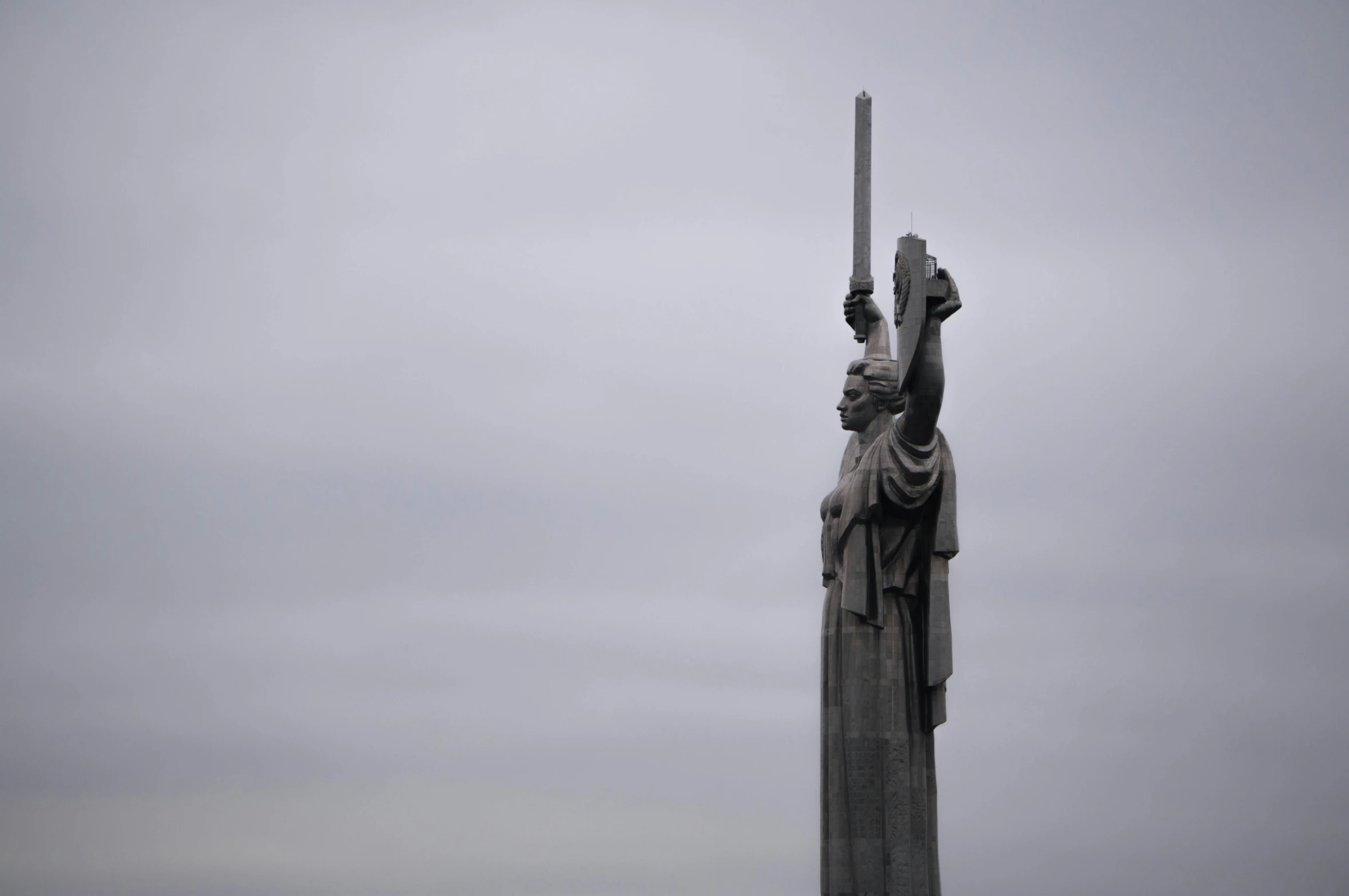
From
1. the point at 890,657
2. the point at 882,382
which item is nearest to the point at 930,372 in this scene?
the point at 882,382

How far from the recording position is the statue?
915 inches

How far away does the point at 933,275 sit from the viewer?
74.2 ft

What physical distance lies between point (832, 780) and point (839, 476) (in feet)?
14.3

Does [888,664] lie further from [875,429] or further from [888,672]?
[875,429]

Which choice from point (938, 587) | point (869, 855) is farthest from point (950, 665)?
point (869, 855)

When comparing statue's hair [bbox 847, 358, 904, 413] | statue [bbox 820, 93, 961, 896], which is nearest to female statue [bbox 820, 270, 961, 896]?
statue [bbox 820, 93, 961, 896]

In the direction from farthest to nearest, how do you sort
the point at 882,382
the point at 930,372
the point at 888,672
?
1. the point at 882,382
2. the point at 888,672
3. the point at 930,372

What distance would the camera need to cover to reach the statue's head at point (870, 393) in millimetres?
24891

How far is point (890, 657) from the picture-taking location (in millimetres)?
23766

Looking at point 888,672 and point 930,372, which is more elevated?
point 930,372

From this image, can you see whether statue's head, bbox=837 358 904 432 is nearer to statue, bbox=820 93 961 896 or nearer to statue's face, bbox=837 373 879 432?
statue's face, bbox=837 373 879 432

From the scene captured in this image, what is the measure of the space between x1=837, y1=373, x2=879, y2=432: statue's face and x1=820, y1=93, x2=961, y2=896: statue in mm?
679

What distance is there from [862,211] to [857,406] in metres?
2.84

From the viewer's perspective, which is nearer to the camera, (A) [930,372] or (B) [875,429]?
(A) [930,372]
